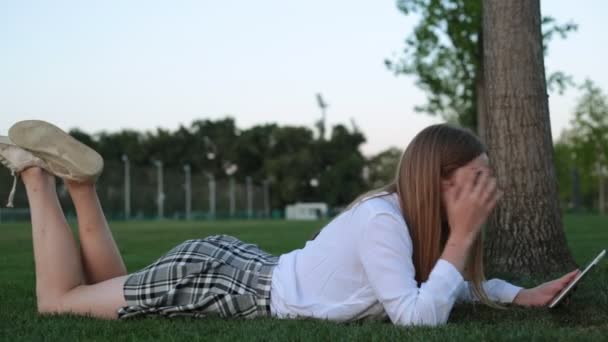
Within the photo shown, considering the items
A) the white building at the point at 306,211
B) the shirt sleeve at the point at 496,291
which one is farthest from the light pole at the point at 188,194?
the shirt sleeve at the point at 496,291

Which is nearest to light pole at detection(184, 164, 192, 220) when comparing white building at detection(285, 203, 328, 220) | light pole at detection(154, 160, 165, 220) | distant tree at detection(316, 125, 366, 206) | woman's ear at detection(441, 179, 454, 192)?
light pole at detection(154, 160, 165, 220)

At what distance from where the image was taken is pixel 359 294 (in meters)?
3.20

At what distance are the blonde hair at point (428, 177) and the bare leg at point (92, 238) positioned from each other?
1435 millimetres

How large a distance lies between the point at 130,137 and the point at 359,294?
78.7 m

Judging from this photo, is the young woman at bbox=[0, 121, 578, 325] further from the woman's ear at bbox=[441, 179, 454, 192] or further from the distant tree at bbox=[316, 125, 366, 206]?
the distant tree at bbox=[316, 125, 366, 206]

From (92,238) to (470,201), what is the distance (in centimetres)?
192

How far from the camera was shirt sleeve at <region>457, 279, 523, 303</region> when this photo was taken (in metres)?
3.65

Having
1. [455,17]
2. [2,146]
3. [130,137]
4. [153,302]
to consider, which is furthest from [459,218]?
[130,137]

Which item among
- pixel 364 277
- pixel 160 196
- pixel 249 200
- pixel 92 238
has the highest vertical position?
pixel 92 238

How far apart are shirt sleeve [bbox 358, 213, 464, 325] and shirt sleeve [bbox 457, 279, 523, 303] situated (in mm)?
696

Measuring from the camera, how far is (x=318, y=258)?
322 cm

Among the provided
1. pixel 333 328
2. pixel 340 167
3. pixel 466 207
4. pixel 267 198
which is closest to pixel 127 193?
pixel 267 198

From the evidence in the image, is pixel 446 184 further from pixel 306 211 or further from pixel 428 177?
pixel 306 211

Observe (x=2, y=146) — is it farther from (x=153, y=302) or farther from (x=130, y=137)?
(x=130, y=137)
